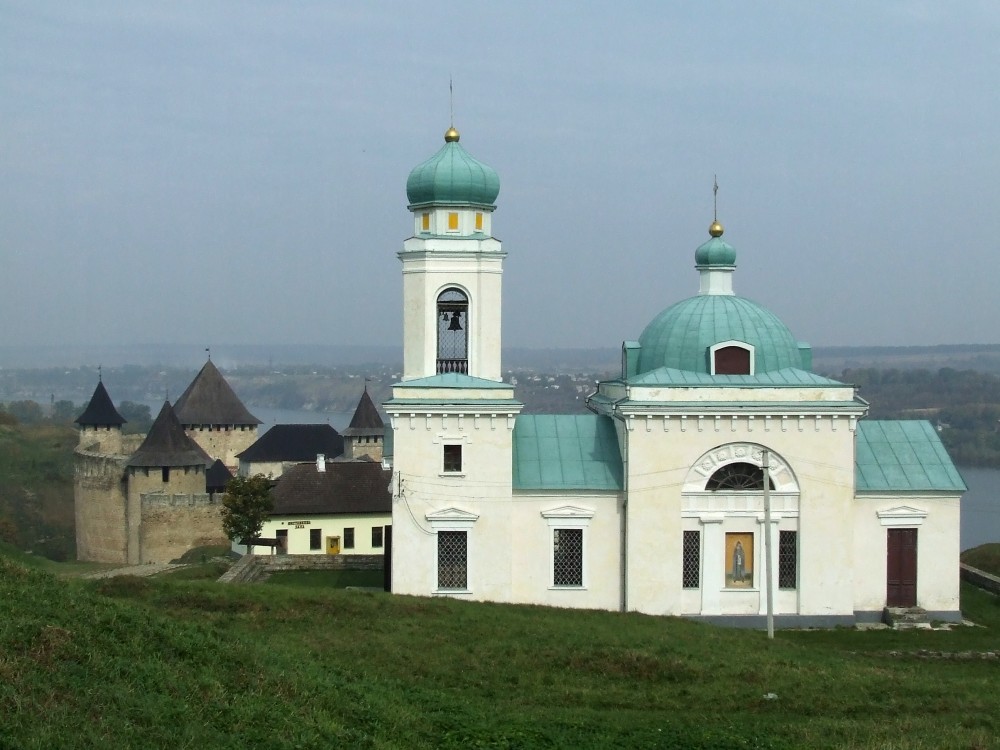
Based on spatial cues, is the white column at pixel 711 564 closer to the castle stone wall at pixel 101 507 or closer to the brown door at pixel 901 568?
the brown door at pixel 901 568

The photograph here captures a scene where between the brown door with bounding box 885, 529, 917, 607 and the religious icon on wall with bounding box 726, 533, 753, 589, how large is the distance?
2.54 metres

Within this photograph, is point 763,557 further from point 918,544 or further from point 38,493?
point 38,493

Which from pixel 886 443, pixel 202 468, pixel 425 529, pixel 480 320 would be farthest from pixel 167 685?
pixel 202 468

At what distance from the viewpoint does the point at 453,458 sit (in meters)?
22.5

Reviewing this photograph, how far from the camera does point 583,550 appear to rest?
22828mm

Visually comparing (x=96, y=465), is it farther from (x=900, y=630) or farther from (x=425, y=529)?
(x=900, y=630)

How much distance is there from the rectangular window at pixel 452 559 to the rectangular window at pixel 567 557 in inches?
62.2

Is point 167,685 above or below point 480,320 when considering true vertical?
below

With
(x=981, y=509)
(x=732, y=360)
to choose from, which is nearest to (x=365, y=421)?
(x=981, y=509)

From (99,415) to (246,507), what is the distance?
21.4 meters

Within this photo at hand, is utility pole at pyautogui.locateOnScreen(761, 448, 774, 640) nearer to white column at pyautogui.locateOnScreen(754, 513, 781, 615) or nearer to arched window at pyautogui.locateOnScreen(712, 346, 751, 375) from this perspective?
white column at pyautogui.locateOnScreen(754, 513, 781, 615)

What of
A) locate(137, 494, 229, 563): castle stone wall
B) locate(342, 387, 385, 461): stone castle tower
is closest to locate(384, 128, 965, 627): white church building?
locate(137, 494, 229, 563): castle stone wall

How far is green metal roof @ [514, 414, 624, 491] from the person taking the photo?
22844mm

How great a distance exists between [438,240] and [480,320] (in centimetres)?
162
